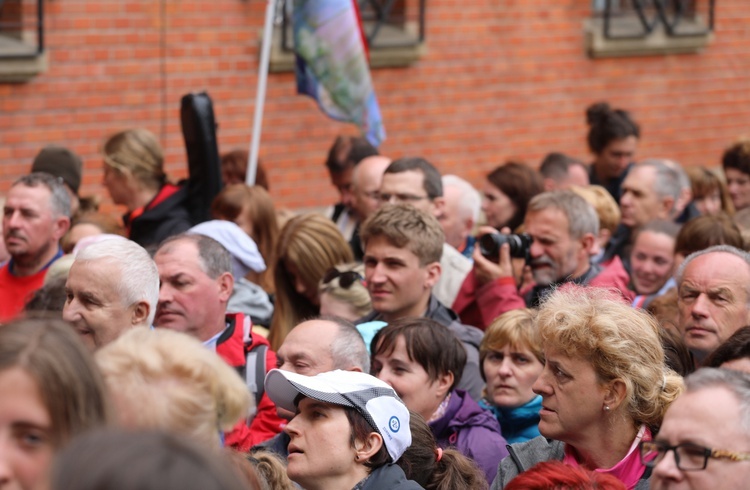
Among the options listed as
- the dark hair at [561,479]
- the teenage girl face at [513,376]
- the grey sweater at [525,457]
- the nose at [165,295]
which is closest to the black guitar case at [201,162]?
the nose at [165,295]

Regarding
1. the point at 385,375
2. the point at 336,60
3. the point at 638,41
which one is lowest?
the point at 385,375

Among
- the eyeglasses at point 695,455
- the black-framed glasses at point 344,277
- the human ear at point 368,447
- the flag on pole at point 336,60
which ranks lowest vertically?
the human ear at point 368,447

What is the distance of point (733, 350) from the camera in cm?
394

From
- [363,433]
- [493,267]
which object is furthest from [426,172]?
[363,433]

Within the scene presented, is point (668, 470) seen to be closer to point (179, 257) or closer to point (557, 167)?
point (179, 257)

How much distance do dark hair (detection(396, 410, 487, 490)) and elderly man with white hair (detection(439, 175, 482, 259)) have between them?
3.06 metres

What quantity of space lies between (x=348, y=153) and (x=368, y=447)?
4.91 meters

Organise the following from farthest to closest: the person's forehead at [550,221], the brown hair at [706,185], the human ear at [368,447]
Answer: the brown hair at [706,185] → the person's forehead at [550,221] → the human ear at [368,447]

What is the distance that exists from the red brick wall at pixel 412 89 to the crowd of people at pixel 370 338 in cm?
127

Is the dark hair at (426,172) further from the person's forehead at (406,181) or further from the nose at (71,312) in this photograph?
the nose at (71,312)

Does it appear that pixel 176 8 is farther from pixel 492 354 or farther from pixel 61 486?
pixel 61 486

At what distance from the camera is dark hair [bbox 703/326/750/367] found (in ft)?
12.8

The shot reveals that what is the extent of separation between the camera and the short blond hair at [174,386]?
258 cm

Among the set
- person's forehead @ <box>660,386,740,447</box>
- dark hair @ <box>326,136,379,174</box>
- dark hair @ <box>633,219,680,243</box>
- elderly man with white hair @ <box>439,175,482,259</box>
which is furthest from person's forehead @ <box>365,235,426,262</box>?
person's forehead @ <box>660,386,740,447</box>
